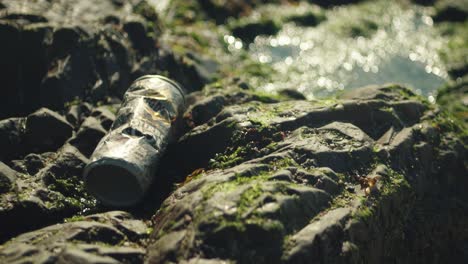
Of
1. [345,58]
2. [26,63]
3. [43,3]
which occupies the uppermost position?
[43,3]

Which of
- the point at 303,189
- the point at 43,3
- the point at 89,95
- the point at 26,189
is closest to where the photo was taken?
the point at 303,189

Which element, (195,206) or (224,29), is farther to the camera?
(224,29)

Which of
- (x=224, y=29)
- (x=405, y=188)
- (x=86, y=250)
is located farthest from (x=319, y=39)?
(x=86, y=250)

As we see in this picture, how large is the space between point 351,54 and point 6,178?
8.99 m

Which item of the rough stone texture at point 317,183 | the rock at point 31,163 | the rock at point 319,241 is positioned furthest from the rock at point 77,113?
the rock at point 319,241

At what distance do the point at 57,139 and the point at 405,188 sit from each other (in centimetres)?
453

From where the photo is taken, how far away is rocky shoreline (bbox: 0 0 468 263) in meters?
5.28

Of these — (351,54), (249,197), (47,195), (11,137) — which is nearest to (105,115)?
(11,137)

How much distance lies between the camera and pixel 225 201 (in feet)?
17.7

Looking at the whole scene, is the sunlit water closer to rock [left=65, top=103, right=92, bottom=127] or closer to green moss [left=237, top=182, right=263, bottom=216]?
rock [left=65, top=103, right=92, bottom=127]

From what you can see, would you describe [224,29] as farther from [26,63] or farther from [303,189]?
[303,189]

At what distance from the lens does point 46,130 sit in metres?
7.42

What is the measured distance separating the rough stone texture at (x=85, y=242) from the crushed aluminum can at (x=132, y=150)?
14.7 inches

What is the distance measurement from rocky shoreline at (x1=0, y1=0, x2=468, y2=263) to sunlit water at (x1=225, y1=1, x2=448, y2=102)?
2.39m
